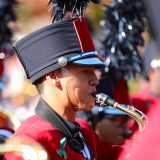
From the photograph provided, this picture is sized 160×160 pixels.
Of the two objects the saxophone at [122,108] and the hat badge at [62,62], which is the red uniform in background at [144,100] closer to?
the saxophone at [122,108]

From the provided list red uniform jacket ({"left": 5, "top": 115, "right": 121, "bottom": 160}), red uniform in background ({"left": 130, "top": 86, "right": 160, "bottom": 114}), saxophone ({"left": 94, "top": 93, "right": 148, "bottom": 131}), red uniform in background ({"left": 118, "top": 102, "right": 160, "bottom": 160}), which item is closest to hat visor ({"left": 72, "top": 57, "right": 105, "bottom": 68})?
saxophone ({"left": 94, "top": 93, "right": 148, "bottom": 131})

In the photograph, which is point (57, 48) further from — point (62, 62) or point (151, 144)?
→ point (151, 144)

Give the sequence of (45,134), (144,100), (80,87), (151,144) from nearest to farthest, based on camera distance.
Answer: (151,144) < (45,134) < (80,87) < (144,100)

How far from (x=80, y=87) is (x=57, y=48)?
0.22 metres

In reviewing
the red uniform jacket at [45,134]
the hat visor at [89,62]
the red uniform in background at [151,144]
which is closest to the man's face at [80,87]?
the hat visor at [89,62]

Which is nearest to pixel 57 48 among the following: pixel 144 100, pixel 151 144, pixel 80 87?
pixel 80 87

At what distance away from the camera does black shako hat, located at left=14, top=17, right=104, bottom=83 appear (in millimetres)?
2814

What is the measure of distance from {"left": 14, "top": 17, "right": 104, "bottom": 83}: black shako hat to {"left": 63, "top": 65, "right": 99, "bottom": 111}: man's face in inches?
2.0

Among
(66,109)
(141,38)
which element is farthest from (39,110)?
(141,38)

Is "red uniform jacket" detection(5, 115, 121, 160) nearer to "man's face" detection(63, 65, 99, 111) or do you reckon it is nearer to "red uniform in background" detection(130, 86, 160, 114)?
"man's face" detection(63, 65, 99, 111)

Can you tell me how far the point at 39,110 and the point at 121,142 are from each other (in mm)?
1938

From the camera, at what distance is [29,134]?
2.62 meters

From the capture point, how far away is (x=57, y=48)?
2.83 metres

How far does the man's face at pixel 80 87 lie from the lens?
110 inches
